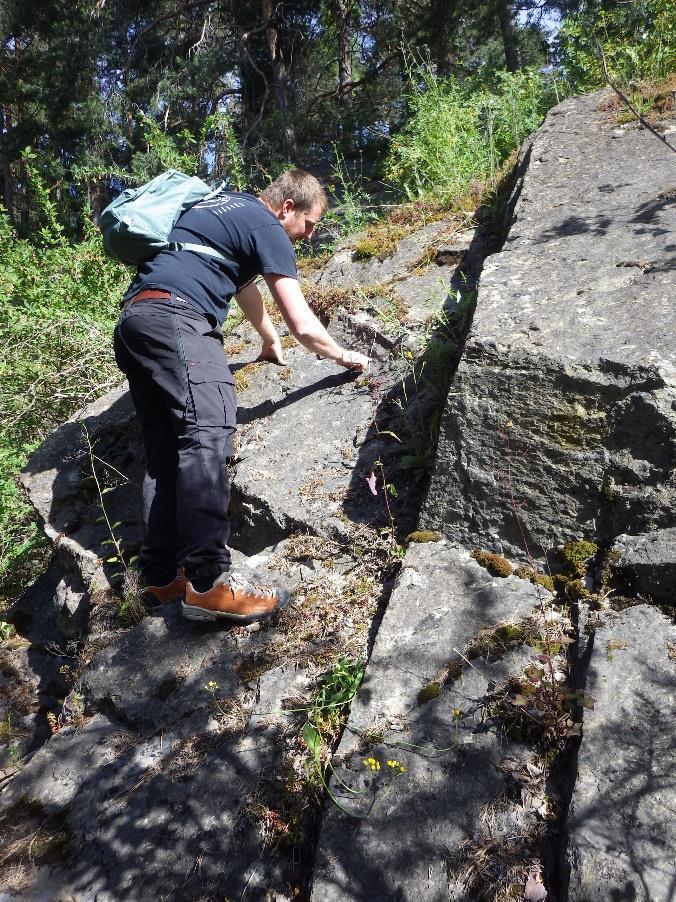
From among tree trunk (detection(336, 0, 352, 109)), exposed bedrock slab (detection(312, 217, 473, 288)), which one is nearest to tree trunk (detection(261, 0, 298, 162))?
tree trunk (detection(336, 0, 352, 109))

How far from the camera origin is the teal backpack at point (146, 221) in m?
3.15

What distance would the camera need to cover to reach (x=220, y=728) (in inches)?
98.0

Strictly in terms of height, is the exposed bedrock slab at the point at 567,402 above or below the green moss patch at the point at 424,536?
above

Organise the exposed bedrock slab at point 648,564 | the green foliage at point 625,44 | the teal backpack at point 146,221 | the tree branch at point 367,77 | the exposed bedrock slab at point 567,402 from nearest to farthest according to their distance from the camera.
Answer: the exposed bedrock slab at point 648,564
the exposed bedrock slab at point 567,402
the teal backpack at point 146,221
the green foliage at point 625,44
the tree branch at point 367,77

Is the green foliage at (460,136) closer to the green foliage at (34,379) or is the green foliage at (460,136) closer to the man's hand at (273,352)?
the man's hand at (273,352)

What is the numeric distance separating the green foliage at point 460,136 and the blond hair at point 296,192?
98.8 inches

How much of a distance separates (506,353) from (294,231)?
60.7 inches

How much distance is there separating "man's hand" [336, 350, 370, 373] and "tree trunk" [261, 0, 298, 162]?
8.89m

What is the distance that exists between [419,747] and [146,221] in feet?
8.48

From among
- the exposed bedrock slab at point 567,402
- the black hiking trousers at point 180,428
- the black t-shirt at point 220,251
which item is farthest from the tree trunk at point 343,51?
the black hiking trousers at point 180,428

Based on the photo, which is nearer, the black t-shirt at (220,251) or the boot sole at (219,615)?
the boot sole at (219,615)

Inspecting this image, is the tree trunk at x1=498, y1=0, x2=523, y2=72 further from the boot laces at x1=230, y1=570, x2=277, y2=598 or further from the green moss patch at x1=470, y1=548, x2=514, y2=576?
the boot laces at x1=230, y1=570, x2=277, y2=598

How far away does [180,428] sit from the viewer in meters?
3.02

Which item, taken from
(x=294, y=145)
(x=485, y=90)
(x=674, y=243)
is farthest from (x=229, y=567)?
(x=294, y=145)
